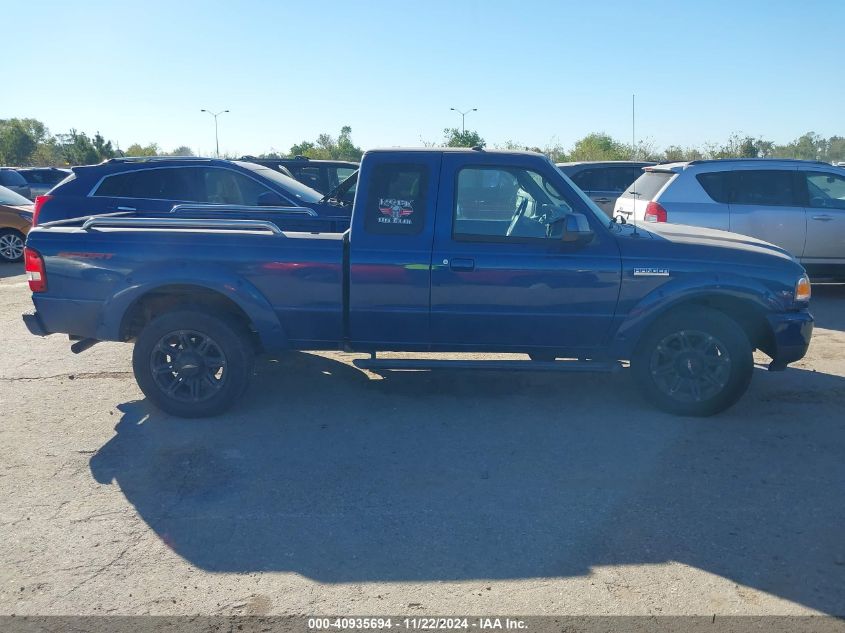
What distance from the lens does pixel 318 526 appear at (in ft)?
14.1

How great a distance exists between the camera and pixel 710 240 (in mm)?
6152

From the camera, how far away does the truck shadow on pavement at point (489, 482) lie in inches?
156

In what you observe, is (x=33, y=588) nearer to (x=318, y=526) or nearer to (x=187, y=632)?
(x=187, y=632)

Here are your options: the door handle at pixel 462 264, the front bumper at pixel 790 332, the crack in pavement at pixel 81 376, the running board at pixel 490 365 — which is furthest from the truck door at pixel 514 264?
the crack in pavement at pixel 81 376

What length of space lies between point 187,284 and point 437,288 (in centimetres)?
183

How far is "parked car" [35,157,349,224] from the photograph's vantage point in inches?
367

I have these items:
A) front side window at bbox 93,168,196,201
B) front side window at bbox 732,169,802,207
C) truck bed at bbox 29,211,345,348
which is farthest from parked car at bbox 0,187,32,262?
front side window at bbox 732,169,802,207

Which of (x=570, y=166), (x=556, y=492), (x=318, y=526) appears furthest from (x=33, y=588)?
(x=570, y=166)

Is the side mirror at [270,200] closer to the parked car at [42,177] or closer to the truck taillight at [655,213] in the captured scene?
the truck taillight at [655,213]

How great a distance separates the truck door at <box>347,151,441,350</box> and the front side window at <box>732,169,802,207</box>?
610 cm

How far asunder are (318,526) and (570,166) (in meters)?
11.0

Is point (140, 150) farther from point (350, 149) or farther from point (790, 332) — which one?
point (790, 332)

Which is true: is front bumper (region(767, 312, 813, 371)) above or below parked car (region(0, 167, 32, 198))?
below

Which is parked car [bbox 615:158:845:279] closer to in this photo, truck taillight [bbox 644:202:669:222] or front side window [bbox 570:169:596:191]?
truck taillight [bbox 644:202:669:222]
